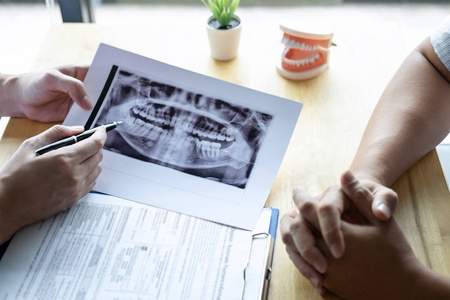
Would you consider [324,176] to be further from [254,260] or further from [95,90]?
[95,90]

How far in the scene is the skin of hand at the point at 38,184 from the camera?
2.59ft

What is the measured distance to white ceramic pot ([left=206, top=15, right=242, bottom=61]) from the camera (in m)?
1.11

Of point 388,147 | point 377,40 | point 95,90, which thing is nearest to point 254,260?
point 388,147

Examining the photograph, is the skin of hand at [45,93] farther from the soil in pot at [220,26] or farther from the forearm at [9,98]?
the soil in pot at [220,26]

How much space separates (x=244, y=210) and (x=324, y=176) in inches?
7.2

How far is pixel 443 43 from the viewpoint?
0.98m

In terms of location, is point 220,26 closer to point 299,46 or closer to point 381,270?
point 299,46

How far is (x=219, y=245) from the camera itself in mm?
783

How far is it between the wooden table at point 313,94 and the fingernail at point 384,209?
12cm

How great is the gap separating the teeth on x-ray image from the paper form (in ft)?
0.38

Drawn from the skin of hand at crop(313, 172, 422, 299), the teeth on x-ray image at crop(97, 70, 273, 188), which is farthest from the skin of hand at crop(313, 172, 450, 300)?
the teeth on x-ray image at crop(97, 70, 273, 188)

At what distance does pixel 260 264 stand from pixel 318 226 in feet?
0.37

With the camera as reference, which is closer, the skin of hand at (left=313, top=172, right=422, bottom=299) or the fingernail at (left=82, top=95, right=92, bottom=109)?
the skin of hand at (left=313, top=172, right=422, bottom=299)

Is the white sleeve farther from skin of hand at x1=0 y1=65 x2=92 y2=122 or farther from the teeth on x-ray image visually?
skin of hand at x1=0 y1=65 x2=92 y2=122
